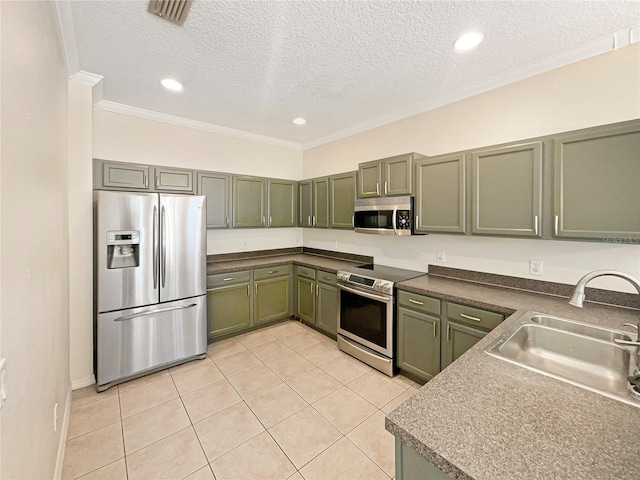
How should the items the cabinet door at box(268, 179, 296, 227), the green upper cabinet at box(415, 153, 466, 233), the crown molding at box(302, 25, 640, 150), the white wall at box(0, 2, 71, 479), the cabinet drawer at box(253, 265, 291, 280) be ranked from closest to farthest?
the white wall at box(0, 2, 71, 479) < the crown molding at box(302, 25, 640, 150) < the green upper cabinet at box(415, 153, 466, 233) < the cabinet drawer at box(253, 265, 291, 280) < the cabinet door at box(268, 179, 296, 227)

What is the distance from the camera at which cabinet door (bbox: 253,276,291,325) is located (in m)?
3.63

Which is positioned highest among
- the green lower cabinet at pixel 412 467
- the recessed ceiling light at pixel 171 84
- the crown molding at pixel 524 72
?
the recessed ceiling light at pixel 171 84

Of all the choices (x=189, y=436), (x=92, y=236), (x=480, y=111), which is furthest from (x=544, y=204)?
(x=92, y=236)

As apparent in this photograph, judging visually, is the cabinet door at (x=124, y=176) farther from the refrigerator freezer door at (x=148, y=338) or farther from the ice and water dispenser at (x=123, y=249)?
the refrigerator freezer door at (x=148, y=338)

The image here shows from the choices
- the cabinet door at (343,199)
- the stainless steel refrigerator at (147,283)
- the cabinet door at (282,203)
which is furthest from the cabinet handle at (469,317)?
the cabinet door at (282,203)

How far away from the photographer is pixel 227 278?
3.37 meters

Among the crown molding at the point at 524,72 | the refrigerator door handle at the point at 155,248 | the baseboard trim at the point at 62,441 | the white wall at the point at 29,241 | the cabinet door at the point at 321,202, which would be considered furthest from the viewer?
the cabinet door at the point at 321,202

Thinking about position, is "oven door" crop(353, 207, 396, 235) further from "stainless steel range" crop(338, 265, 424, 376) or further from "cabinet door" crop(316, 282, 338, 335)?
"cabinet door" crop(316, 282, 338, 335)

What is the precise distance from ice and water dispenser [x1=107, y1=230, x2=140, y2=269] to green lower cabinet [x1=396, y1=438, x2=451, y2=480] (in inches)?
104

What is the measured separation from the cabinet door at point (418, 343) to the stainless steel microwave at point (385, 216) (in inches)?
31.6

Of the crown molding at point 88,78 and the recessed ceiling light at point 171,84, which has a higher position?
the recessed ceiling light at point 171,84

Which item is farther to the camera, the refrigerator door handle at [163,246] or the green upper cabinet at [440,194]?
the refrigerator door handle at [163,246]

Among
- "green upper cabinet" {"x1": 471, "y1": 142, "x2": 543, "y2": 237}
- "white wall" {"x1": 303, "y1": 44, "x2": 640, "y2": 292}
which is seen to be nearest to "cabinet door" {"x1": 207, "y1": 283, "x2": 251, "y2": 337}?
"white wall" {"x1": 303, "y1": 44, "x2": 640, "y2": 292}

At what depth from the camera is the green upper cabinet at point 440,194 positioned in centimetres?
235
